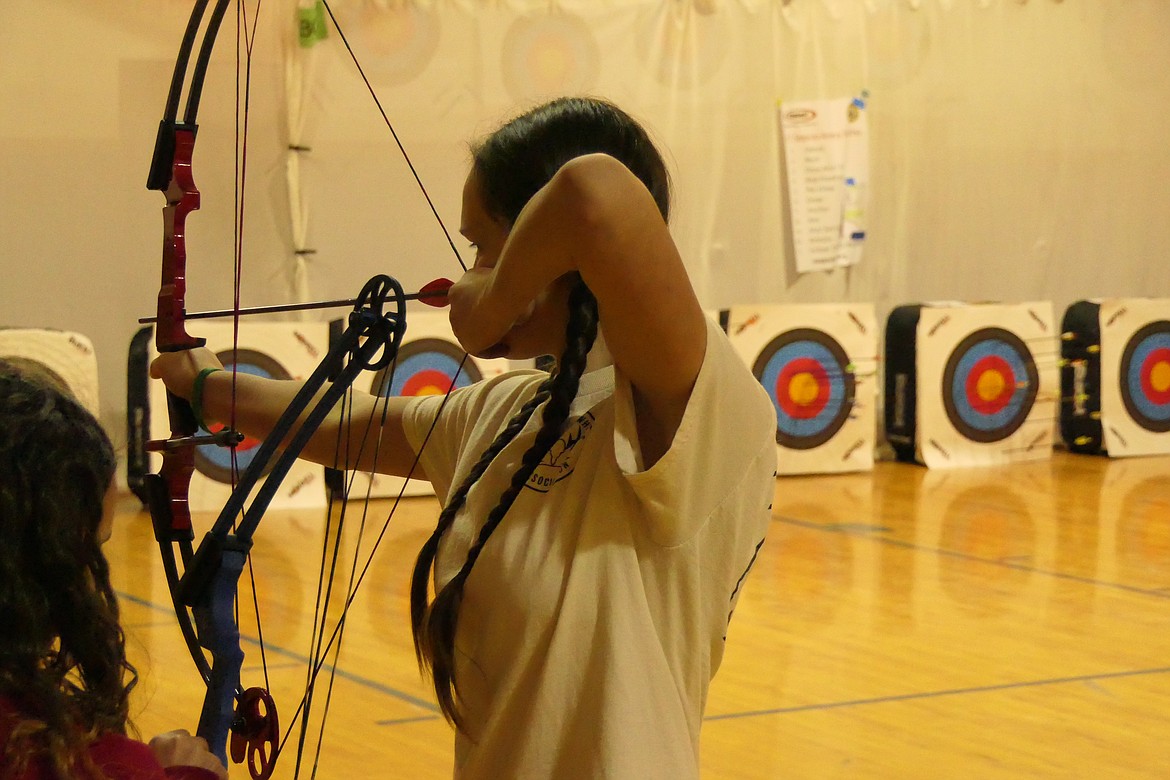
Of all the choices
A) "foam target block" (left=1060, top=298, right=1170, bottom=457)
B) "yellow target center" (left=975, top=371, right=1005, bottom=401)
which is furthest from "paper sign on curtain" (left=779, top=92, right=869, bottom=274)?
"foam target block" (left=1060, top=298, right=1170, bottom=457)

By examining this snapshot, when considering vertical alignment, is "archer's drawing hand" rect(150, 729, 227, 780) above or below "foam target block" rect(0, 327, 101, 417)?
above

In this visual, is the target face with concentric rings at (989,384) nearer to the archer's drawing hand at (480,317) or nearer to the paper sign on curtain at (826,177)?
the paper sign on curtain at (826,177)

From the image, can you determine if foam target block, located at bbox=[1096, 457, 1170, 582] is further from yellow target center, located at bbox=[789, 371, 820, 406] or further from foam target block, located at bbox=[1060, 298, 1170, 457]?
yellow target center, located at bbox=[789, 371, 820, 406]

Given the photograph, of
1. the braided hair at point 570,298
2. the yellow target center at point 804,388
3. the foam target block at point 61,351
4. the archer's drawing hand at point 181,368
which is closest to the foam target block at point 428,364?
the foam target block at point 61,351

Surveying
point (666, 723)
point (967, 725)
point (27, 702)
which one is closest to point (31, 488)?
point (27, 702)

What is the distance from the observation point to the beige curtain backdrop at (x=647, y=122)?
3.87 meters

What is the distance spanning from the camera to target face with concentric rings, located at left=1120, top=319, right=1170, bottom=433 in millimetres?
4949

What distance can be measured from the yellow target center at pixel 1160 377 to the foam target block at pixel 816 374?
1.11 meters

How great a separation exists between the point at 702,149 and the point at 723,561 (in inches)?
152

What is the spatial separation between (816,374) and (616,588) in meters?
3.78

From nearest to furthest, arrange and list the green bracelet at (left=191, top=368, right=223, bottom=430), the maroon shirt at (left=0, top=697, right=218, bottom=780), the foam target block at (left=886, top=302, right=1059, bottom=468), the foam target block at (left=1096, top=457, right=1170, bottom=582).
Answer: the maroon shirt at (left=0, top=697, right=218, bottom=780), the green bracelet at (left=191, top=368, right=223, bottom=430), the foam target block at (left=1096, top=457, right=1170, bottom=582), the foam target block at (left=886, top=302, right=1059, bottom=468)

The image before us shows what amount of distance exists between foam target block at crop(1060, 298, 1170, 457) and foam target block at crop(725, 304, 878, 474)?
834mm

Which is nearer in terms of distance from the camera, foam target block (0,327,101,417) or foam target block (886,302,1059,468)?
foam target block (0,327,101,417)

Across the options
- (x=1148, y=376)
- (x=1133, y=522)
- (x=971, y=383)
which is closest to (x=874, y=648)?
(x=1133, y=522)
